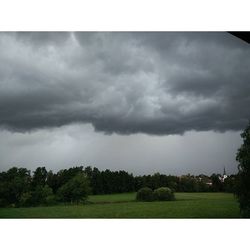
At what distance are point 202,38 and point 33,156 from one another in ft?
21.3

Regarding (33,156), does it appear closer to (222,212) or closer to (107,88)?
(107,88)

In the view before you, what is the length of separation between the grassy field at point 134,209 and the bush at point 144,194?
22 cm

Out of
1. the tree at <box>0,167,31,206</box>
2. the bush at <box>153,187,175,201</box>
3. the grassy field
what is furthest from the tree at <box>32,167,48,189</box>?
the bush at <box>153,187,175,201</box>

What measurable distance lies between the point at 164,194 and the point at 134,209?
139cm

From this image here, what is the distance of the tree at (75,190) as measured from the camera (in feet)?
34.4

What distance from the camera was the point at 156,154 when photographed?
10938 mm

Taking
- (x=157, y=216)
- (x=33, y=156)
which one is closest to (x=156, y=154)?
(x=157, y=216)

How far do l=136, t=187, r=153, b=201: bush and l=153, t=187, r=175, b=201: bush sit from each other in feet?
0.49
